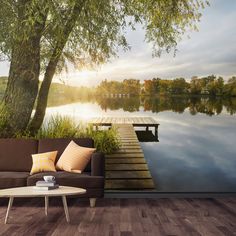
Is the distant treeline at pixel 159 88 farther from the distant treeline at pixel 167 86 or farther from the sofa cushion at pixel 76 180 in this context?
the sofa cushion at pixel 76 180

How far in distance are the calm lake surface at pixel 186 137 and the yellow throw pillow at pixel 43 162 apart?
3.67 feet

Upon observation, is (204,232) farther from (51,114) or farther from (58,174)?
(51,114)

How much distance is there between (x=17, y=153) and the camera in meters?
5.68

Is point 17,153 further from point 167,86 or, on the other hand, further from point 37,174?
point 167,86

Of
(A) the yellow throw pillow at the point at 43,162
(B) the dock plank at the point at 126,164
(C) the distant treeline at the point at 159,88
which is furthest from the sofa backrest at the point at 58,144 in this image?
(C) the distant treeline at the point at 159,88

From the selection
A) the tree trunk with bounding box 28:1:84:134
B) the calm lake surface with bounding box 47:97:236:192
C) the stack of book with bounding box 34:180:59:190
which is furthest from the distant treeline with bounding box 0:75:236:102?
the stack of book with bounding box 34:180:59:190

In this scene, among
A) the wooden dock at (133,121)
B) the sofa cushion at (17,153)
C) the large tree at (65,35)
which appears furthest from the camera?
the wooden dock at (133,121)

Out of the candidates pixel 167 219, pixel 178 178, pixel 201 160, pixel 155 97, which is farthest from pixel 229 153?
pixel 167 219

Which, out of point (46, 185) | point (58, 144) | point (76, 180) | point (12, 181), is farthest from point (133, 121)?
point (46, 185)

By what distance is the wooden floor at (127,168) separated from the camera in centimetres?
616

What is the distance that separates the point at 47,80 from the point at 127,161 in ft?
5.38

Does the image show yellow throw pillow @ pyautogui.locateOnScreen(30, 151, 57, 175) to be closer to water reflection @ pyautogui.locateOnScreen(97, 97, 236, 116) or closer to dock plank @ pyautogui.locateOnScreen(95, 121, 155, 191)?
dock plank @ pyautogui.locateOnScreen(95, 121, 155, 191)

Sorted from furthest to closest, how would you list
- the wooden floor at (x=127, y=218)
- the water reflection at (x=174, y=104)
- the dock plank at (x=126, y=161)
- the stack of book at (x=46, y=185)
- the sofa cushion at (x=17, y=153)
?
the water reflection at (x=174, y=104) → the dock plank at (x=126, y=161) → the sofa cushion at (x=17, y=153) → the stack of book at (x=46, y=185) → the wooden floor at (x=127, y=218)

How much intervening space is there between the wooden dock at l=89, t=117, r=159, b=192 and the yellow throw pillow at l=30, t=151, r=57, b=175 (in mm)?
951
